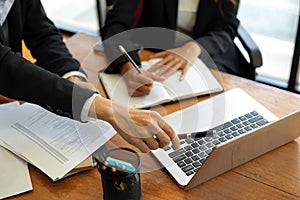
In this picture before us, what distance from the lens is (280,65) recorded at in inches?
93.3

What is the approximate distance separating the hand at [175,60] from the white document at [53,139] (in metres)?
0.33

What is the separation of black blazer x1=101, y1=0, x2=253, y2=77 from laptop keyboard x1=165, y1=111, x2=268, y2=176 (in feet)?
1.51

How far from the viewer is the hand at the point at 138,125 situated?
3.27 ft

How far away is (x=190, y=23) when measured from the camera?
1795 mm

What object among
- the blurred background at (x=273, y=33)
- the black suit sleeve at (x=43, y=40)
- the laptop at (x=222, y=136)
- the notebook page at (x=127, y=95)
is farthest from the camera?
the blurred background at (x=273, y=33)

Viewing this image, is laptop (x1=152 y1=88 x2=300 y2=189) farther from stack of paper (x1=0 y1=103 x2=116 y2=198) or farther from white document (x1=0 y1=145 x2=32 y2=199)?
white document (x1=0 y1=145 x2=32 y2=199)

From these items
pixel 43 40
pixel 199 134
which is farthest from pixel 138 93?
pixel 43 40

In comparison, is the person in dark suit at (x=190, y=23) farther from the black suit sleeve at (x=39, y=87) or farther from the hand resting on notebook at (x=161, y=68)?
the black suit sleeve at (x=39, y=87)

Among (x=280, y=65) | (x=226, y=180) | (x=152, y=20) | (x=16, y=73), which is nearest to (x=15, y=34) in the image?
(x=16, y=73)

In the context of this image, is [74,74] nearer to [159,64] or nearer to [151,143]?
[159,64]

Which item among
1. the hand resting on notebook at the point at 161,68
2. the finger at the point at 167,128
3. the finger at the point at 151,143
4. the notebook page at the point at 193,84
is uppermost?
the finger at the point at 167,128

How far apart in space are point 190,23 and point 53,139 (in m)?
0.91

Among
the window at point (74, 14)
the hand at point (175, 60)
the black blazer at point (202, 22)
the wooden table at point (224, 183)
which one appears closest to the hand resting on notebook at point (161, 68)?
the hand at point (175, 60)

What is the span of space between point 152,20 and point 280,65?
3.13 feet
